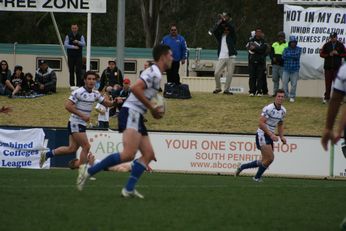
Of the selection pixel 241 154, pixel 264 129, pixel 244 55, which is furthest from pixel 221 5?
pixel 264 129

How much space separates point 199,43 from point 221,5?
3901 millimetres

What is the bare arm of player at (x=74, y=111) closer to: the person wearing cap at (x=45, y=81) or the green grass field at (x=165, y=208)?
the green grass field at (x=165, y=208)

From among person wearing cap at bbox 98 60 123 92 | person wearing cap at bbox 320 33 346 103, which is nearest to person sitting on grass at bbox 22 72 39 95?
person wearing cap at bbox 98 60 123 92

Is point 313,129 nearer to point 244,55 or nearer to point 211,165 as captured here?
point 211,165

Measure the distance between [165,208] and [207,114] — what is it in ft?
55.0

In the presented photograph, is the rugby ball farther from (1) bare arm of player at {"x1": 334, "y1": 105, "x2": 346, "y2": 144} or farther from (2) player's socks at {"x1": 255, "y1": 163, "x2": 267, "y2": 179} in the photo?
(2) player's socks at {"x1": 255, "y1": 163, "x2": 267, "y2": 179}

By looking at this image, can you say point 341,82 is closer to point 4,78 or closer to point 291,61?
point 291,61

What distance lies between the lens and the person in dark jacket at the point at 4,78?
28.6m

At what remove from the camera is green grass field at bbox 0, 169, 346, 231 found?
994 cm

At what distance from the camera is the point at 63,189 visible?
525 inches

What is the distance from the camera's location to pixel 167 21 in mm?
54406

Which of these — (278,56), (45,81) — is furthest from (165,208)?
(45,81)

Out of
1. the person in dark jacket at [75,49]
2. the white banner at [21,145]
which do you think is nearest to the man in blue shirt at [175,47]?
the person in dark jacket at [75,49]

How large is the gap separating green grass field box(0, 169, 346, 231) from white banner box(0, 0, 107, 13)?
1484 centimetres
